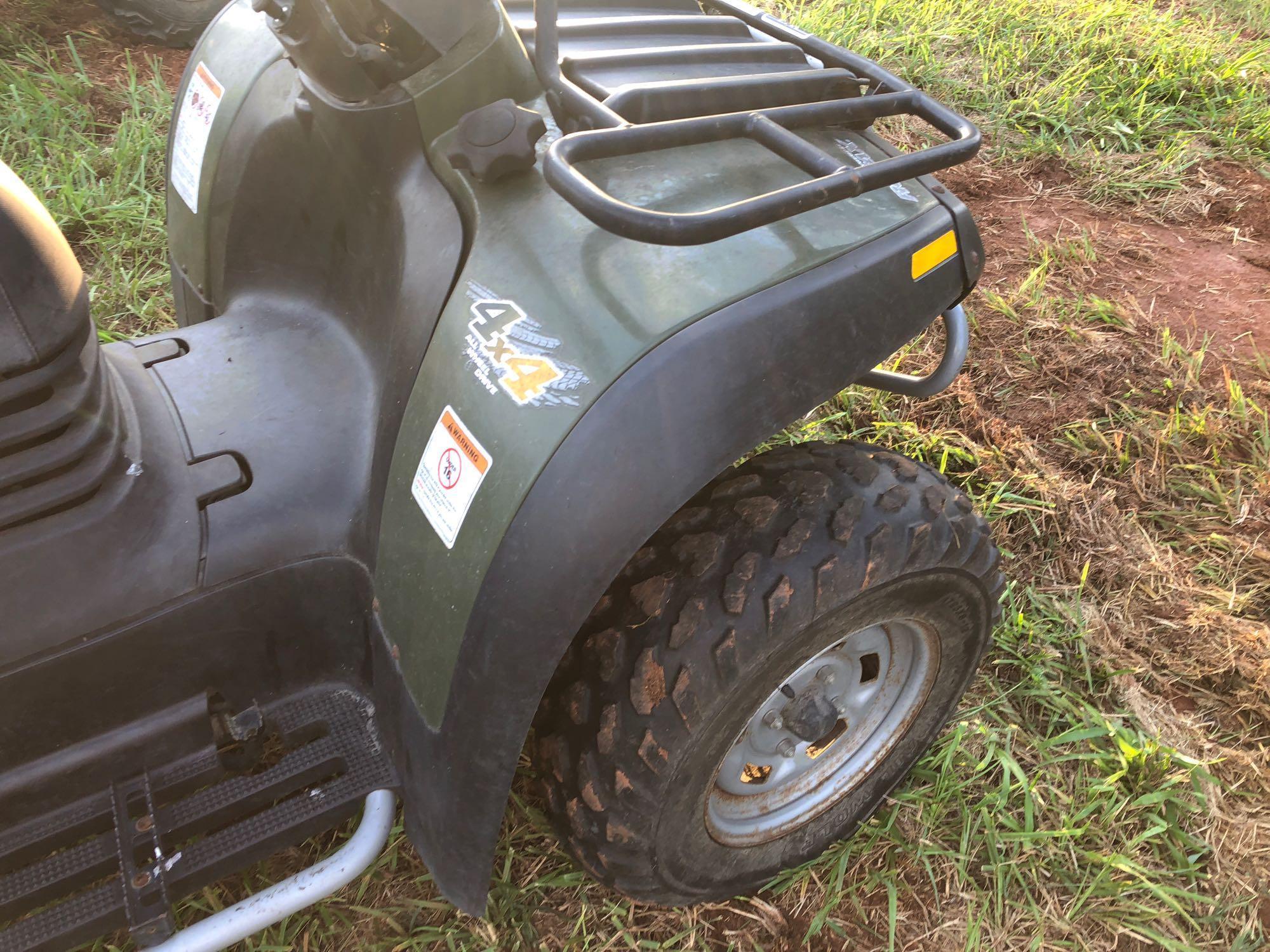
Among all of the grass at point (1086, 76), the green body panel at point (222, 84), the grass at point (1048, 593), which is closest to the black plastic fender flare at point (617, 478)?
the grass at point (1048, 593)

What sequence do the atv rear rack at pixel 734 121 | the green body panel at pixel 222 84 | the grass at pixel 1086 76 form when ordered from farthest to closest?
1. the grass at pixel 1086 76
2. the green body panel at pixel 222 84
3. the atv rear rack at pixel 734 121

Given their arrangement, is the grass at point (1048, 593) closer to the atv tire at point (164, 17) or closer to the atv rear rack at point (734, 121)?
the atv tire at point (164, 17)

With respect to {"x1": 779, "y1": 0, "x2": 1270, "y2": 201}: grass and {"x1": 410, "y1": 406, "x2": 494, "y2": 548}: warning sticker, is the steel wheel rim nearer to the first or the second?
{"x1": 410, "y1": 406, "x2": 494, "y2": 548}: warning sticker

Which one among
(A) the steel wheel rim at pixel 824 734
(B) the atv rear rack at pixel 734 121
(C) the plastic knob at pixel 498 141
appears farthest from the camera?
(A) the steel wheel rim at pixel 824 734

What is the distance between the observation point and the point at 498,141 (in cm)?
121

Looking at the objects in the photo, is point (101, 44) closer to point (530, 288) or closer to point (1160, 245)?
point (530, 288)

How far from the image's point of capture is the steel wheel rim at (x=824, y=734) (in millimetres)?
1521

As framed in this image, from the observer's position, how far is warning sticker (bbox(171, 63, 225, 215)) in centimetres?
168

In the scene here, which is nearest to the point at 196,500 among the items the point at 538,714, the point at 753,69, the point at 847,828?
the point at 538,714

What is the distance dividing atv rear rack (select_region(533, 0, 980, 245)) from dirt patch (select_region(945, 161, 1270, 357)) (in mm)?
A: 1696

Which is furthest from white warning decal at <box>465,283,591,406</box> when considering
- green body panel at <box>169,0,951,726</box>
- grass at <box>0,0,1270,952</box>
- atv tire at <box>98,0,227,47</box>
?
atv tire at <box>98,0,227,47</box>

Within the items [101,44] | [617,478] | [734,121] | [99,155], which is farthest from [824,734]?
[101,44]

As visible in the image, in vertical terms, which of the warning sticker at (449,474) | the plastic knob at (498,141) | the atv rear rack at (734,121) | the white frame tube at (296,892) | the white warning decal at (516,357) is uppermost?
the atv rear rack at (734,121)

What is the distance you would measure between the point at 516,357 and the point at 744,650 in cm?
48
